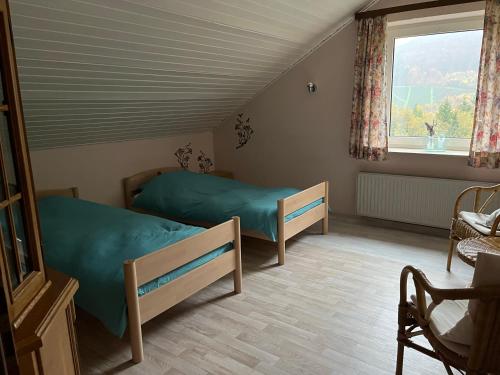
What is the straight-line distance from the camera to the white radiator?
367 cm

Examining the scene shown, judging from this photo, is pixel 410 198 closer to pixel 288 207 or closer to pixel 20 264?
pixel 288 207

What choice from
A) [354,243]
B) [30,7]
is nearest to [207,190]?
[354,243]

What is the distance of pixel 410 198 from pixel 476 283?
263cm

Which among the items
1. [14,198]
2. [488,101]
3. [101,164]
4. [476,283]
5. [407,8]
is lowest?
[476,283]

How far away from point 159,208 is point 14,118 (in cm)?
280

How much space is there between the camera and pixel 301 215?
3529mm

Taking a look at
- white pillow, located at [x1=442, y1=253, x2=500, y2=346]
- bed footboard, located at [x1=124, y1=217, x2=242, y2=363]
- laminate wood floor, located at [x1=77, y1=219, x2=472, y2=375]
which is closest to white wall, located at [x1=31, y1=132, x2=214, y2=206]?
→ laminate wood floor, located at [x1=77, y1=219, x2=472, y2=375]

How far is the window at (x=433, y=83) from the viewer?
362 cm

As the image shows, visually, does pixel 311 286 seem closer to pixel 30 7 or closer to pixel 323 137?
pixel 323 137

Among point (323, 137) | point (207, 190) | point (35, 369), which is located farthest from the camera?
point (323, 137)

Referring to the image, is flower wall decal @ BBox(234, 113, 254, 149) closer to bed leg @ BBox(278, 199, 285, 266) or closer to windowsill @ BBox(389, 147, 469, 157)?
windowsill @ BBox(389, 147, 469, 157)

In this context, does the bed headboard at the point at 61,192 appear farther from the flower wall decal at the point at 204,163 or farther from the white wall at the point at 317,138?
the white wall at the point at 317,138

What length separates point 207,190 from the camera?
402 cm

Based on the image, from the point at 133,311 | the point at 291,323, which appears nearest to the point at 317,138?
the point at 291,323
